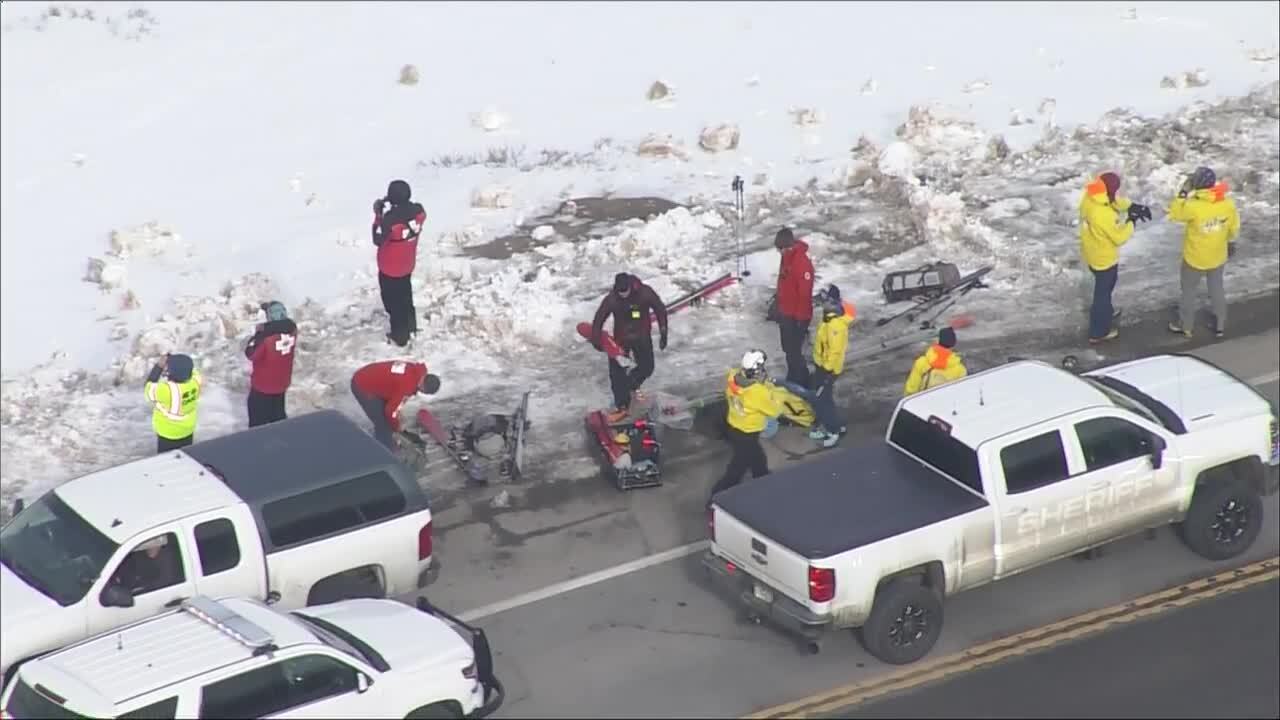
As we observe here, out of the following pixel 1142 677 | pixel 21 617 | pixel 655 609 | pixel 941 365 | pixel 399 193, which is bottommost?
pixel 1142 677

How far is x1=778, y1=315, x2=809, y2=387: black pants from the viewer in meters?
19.0

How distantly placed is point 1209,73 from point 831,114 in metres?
5.66

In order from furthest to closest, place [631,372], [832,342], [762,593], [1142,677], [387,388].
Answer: [631,372]
[832,342]
[387,388]
[762,593]
[1142,677]

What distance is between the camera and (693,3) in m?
31.1

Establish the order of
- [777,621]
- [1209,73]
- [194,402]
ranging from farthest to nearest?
[1209,73] → [194,402] → [777,621]

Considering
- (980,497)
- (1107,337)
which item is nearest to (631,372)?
(980,497)

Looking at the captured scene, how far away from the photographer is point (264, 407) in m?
18.0

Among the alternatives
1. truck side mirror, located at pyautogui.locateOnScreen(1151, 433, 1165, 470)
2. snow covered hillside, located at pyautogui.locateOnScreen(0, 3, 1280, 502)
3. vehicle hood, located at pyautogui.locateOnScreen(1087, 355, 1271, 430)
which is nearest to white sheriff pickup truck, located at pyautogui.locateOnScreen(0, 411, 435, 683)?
snow covered hillside, located at pyautogui.locateOnScreen(0, 3, 1280, 502)

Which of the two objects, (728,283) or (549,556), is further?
(728,283)

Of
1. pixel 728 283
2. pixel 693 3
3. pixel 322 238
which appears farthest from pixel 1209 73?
pixel 322 238

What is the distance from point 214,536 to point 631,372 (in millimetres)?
5386

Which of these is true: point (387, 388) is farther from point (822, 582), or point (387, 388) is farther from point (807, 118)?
point (807, 118)

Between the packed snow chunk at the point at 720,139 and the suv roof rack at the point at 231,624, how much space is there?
44.3ft

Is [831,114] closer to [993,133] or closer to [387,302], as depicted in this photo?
[993,133]
